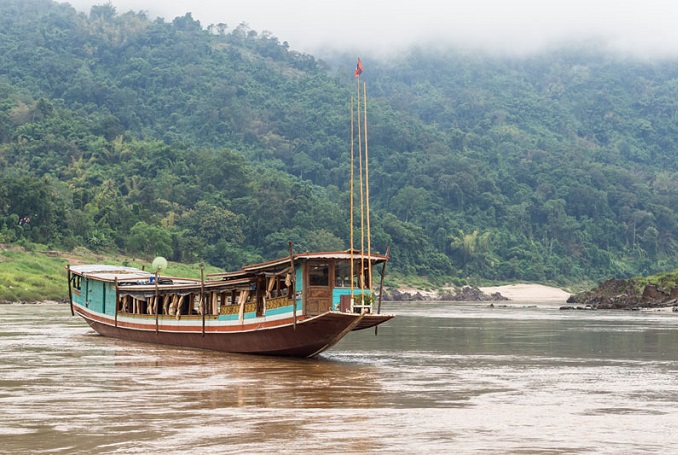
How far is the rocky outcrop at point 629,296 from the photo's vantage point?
74.9 meters

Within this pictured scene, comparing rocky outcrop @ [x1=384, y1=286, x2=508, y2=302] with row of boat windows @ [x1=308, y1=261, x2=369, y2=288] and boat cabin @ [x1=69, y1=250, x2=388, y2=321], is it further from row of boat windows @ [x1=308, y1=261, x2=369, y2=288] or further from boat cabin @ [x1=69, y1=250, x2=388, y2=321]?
row of boat windows @ [x1=308, y1=261, x2=369, y2=288]

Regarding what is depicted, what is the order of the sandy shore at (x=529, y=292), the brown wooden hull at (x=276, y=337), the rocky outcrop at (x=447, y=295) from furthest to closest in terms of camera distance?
1. the sandy shore at (x=529, y=292)
2. the rocky outcrop at (x=447, y=295)
3. the brown wooden hull at (x=276, y=337)

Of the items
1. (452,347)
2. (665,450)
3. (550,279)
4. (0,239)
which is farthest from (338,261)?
(550,279)

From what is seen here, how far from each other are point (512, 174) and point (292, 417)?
149567 mm

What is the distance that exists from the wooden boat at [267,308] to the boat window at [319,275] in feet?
0.09

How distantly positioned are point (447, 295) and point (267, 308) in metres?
87.8

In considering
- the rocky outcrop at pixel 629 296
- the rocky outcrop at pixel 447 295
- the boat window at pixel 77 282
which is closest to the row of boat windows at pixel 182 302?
the boat window at pixel 77 282

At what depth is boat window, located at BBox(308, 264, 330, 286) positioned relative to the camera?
2853cm

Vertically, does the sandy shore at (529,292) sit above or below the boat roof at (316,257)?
below

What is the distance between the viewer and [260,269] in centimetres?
3002

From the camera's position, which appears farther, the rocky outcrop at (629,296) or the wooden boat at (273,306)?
the rocky outcrop at (629,296)

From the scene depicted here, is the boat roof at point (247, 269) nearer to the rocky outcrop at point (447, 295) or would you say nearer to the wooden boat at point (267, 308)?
the wooden boat at point (267, 308)

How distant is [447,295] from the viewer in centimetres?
11619

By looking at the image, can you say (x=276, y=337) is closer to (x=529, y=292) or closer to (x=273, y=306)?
(x=273, y=306)
